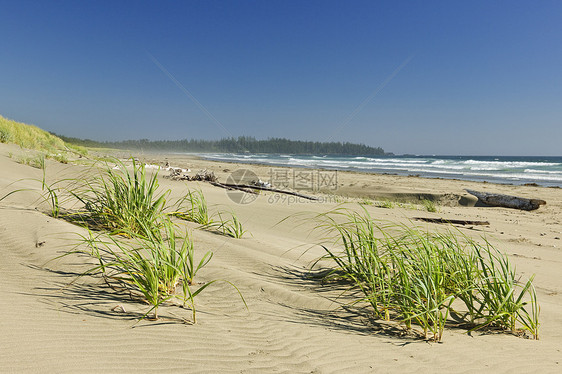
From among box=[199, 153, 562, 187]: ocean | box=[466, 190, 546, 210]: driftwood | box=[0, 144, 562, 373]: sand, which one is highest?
box=[199, 153, 562, 187]: ocean

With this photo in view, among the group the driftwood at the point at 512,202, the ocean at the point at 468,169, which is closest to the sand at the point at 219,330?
the driftwood at the point at 512,202

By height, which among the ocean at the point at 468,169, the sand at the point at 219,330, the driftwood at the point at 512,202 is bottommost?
the sand at the point at 219,330

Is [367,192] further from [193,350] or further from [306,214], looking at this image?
[193,350]

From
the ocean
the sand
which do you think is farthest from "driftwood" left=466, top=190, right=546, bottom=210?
the ocean

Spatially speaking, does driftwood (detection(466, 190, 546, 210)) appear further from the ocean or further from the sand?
the ocean

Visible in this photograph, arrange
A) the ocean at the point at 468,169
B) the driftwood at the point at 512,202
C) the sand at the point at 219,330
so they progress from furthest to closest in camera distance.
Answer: the ocean at the point at 468,169, the driftwood at the point at 512,202, the sand at the point at 219,330

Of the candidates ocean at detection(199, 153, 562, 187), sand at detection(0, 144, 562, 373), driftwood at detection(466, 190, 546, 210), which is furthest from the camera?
ocean at detection(199, 153, 562, 187)

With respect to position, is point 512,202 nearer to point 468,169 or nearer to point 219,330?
point 219,330

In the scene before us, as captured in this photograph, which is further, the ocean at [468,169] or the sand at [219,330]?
the ocean at [468,169]

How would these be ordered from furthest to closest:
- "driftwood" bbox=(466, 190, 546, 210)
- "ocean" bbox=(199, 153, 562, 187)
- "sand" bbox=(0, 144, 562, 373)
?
"ocean" bbox=(199, 153, 562, 187), "driftwood" bbox=(466, 190, 546, 210), "sand" bbox=(0, 144, 562, 373)

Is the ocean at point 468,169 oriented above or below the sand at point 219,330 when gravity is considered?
above

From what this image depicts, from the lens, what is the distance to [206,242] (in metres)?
4.03

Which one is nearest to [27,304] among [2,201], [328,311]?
[328,311]

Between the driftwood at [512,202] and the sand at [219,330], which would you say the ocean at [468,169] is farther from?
the sand at [219,330]
